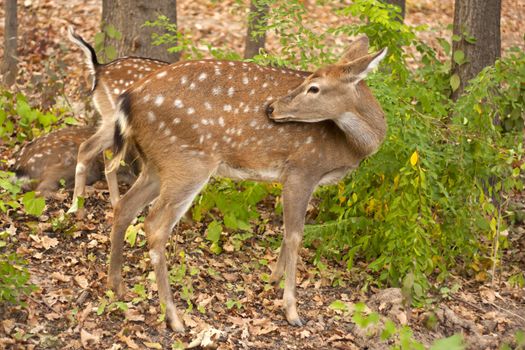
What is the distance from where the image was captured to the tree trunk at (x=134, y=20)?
8.93 m

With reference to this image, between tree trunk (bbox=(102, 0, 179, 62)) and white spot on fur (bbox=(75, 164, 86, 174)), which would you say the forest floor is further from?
tree trunk (bbox=(102, 0, 179, 62))

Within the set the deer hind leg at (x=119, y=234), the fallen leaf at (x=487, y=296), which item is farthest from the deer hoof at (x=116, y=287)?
the fallen leaf at (x=487, y=296)

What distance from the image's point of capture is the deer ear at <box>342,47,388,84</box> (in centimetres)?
620

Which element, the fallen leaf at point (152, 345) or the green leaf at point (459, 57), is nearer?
the fallen leaf at point (152, 345)

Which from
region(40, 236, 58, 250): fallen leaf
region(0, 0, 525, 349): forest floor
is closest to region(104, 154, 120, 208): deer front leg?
region(0, 0, 525, 349): forest floor

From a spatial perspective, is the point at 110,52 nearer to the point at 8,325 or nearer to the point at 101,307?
the point at 101,307

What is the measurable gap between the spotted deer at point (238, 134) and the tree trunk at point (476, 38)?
2.88 metres

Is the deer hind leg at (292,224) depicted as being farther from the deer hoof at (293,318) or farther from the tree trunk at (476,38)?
the tree trunk at (476,38)

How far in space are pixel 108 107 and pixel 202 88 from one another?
184 cm

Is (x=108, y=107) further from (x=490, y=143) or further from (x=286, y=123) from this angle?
(x=490, y=143)

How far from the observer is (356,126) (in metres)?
6.58

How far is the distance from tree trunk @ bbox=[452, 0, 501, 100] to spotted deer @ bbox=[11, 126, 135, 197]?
3736 mm

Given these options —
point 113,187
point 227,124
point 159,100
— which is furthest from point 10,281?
point 113,187

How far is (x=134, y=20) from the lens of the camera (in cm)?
893
